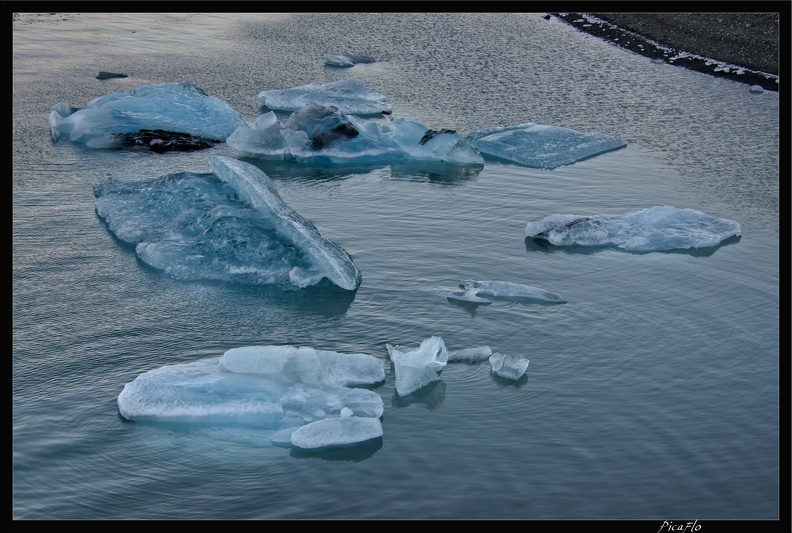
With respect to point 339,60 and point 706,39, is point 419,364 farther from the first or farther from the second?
point 706,39

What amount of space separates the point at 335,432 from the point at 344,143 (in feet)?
18.3

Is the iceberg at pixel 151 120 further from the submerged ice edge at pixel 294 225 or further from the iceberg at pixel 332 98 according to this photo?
the submerged ice edge at pixel 294 225

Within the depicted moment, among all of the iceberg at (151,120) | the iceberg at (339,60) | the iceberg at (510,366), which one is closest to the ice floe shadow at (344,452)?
the iceberg at (510,366)

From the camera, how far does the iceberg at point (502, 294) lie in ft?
20.9

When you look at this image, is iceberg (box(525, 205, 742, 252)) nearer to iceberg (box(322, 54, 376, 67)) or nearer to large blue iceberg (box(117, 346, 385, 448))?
large blue iceberg (box(117, 346, 385, 448))

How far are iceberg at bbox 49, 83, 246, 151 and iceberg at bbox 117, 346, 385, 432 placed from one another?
510cm

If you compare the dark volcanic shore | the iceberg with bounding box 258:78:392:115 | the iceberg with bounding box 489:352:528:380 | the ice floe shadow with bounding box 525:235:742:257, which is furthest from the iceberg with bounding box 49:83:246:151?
the dark volcanic shore

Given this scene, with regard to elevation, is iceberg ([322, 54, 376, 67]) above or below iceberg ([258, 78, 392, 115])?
above

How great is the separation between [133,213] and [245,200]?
98 centimetres

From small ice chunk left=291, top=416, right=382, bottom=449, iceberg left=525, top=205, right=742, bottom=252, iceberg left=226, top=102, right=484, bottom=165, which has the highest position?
iceberg left=226, top=102, right=484, bottom=165

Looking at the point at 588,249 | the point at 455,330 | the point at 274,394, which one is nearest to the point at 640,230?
the point at 588,249

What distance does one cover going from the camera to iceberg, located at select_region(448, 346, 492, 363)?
552 centimetres

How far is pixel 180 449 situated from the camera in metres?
4.53

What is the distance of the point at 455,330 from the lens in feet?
19.4
